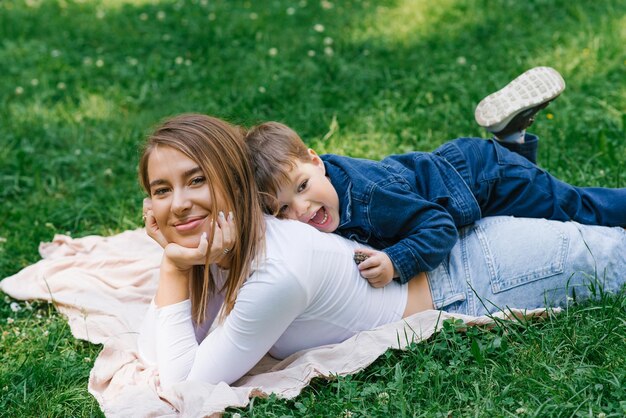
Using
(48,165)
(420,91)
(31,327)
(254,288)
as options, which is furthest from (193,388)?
(420,91)

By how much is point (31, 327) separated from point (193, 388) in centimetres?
111

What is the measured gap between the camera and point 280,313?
2.70 m

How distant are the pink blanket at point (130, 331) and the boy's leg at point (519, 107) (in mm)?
954

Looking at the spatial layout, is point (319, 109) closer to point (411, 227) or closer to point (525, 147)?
point (525, 147)

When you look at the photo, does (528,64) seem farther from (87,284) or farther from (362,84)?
(87,284)

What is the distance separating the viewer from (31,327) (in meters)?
3.52

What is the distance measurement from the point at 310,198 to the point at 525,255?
0.80 meters

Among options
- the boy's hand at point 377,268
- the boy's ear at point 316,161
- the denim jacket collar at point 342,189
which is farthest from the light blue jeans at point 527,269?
the boy's ear at point 316,161

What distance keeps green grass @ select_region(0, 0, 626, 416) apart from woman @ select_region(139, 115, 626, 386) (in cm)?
18

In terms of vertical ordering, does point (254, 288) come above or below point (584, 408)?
above

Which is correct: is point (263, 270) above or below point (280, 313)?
above

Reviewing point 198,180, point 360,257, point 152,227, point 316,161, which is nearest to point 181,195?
point 198,180

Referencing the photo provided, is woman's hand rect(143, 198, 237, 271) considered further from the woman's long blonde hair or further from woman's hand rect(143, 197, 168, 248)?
woman's hand rect(143, 197, 168, 248)

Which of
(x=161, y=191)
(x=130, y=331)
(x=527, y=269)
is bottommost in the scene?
(x=130, y=331)
